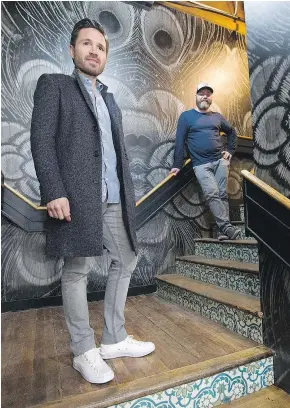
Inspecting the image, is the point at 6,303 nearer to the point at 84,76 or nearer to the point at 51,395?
the point at 51,395

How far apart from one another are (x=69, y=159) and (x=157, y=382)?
1.06 metres

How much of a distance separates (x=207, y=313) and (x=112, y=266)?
865mm

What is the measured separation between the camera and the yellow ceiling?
3.49 m

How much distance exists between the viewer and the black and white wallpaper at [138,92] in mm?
2635

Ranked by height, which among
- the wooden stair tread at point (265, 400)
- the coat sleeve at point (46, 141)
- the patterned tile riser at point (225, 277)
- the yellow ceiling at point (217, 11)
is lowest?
the wooden stair tread at point (265, 400)

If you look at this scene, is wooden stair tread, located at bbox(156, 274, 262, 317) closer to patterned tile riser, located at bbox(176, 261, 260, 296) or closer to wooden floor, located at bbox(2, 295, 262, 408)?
patterned tile riser, located at bbox(176, 261, 260, 296)

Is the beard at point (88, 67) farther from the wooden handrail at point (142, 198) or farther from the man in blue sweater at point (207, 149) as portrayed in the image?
the man in blue sweater at point (207, 149)

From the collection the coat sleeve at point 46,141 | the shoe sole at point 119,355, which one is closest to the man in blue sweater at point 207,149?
the shoe sole at point 119,355

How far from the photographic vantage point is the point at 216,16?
369 cm

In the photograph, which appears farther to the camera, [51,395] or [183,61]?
[183,61]

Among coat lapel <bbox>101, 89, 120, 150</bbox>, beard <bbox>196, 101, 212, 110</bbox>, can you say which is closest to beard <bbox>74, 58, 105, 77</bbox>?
coat lapel <bbox>101, 89, 120, 150</bbox>

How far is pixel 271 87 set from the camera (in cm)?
150

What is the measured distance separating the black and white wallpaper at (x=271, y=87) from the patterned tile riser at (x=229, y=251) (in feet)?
2.83

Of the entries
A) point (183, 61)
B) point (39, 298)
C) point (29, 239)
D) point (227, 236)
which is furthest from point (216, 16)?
point (39, 298)
